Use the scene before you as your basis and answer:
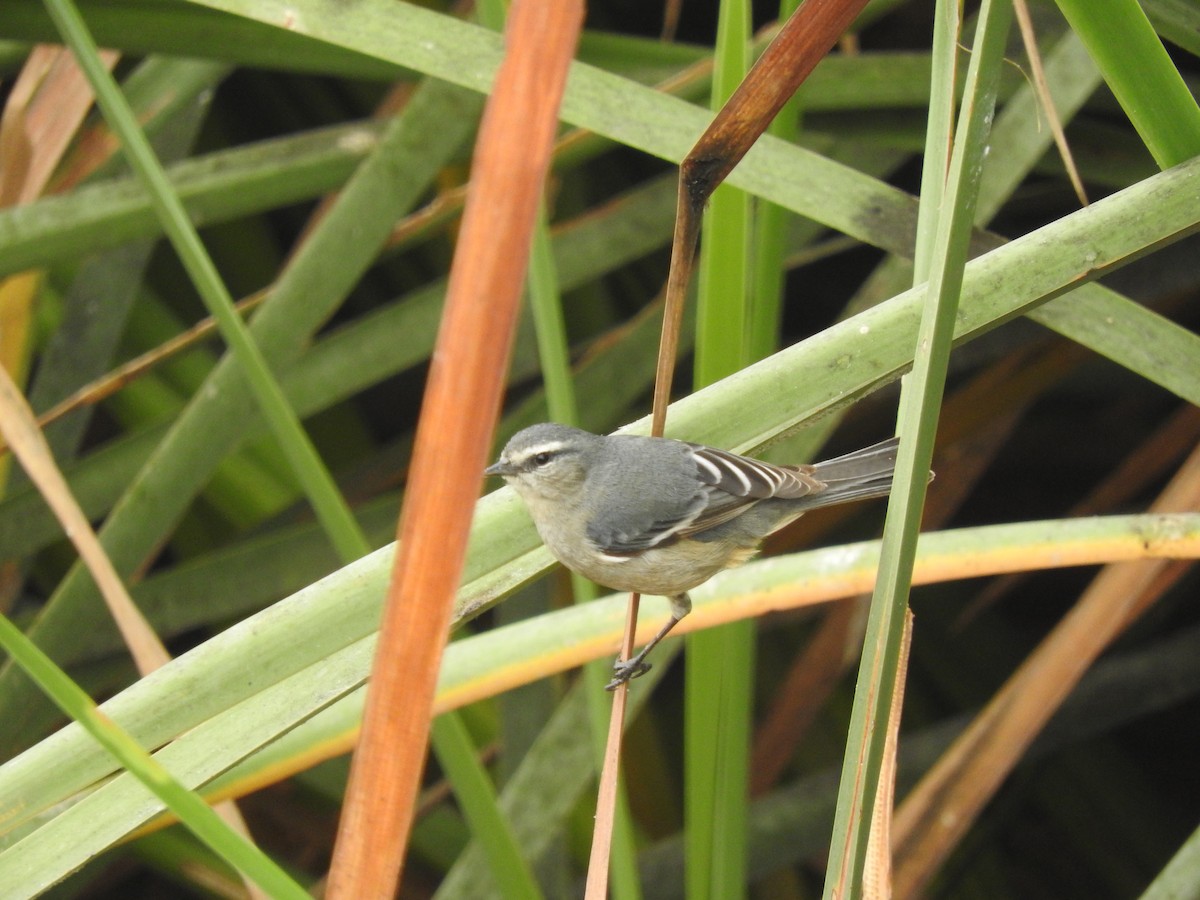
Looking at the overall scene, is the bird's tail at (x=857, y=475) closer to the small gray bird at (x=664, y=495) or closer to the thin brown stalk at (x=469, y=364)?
the small gray bird at (x=664, y=495)

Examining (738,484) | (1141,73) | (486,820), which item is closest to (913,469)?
(1141,73)

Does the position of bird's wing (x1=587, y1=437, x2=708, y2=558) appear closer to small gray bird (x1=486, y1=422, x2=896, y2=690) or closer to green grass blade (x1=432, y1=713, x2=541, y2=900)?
small gray bird (x1=486, y1=422, x2=896, y2=690)

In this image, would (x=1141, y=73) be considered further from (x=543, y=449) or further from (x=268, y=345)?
(x=268, y=345)

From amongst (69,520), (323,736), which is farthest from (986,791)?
(69,520)

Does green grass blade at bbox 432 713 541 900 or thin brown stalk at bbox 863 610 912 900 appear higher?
green grass blade at bbox 432 713 541 900

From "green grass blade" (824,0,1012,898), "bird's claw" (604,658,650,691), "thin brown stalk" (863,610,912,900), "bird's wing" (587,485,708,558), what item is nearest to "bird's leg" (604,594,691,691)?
"bird's claw" (604,658,650,691)

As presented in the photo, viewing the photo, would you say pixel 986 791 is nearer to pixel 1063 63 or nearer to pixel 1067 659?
pixel 1067 659

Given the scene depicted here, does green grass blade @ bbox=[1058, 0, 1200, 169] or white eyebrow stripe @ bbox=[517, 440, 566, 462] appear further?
white eyebrow stripe @ bbox=[517, 440, 566, 462]
